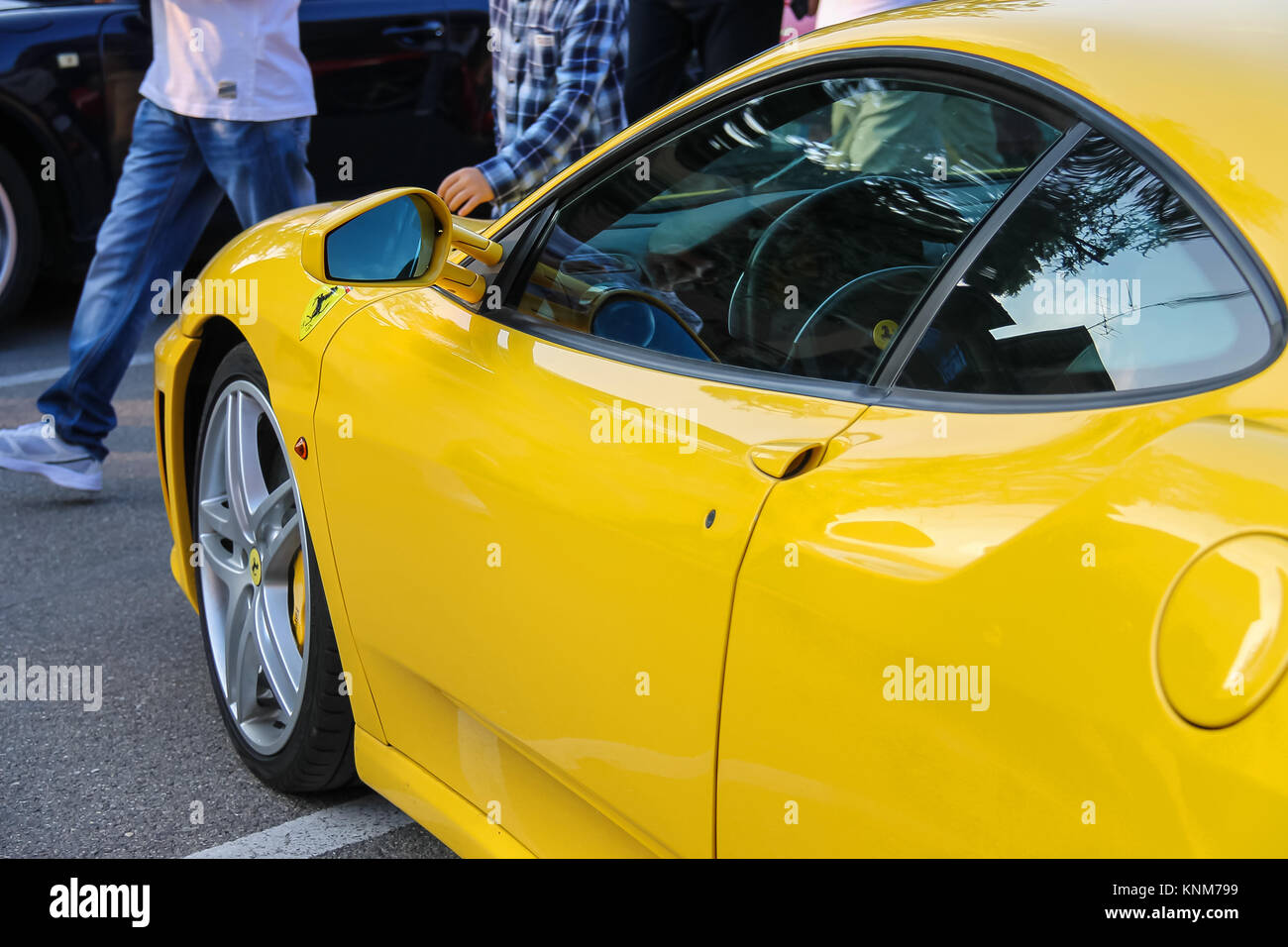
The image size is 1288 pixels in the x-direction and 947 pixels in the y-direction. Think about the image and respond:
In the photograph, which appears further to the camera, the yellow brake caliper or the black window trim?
the yellow brake caliper

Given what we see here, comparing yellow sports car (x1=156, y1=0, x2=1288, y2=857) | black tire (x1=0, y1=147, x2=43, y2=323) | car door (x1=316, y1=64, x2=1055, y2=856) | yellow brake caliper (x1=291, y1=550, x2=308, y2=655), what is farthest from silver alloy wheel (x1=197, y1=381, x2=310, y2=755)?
black tire (x1=0, y1=147, x2=43, y2=323)

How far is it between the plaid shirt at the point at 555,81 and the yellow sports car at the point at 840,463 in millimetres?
1186

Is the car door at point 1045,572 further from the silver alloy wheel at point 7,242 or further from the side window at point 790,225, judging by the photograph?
the silver alloy wheel at point 7,242

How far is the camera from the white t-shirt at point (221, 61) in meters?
4.25

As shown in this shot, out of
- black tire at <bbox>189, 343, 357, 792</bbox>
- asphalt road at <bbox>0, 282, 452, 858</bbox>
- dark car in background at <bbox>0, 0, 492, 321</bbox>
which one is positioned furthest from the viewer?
dark car in background at <bbox>0, 0, 492, 321</bbox>

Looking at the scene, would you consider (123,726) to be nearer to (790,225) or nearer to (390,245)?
(390,245)

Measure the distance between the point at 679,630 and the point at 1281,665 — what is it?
681 millimetres

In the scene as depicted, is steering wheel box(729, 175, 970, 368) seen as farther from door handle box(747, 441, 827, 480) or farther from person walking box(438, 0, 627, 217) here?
person walking box(438, 0, 627, 217)

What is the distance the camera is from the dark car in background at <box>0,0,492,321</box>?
19.1 ft

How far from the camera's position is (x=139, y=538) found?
4.05 meters
